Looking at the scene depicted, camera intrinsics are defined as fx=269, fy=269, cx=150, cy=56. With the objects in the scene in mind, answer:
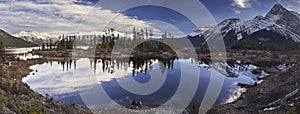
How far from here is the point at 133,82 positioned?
39.7 metres

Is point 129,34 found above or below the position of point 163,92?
above

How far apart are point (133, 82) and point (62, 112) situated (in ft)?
71.3

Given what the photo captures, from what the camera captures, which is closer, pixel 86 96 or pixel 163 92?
pixel 86 96

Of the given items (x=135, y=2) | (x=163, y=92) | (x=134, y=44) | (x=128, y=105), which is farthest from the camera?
(x=134, y=44)

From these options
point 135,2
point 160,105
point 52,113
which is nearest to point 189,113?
point 160,105

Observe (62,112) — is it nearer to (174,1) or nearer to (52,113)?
(52,113)

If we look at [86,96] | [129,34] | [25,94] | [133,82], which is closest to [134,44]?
[129,34]

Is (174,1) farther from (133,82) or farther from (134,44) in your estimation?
(134,44)

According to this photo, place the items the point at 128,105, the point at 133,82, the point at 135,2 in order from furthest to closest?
the point at 133,82, the point at 135,2, the point at 128,105

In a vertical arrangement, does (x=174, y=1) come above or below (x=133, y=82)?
above

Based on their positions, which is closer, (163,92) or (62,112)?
(62,112)

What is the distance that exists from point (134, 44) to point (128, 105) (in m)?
130

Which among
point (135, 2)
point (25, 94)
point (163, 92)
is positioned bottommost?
point (163, 92)

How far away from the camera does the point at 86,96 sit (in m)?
29.1
